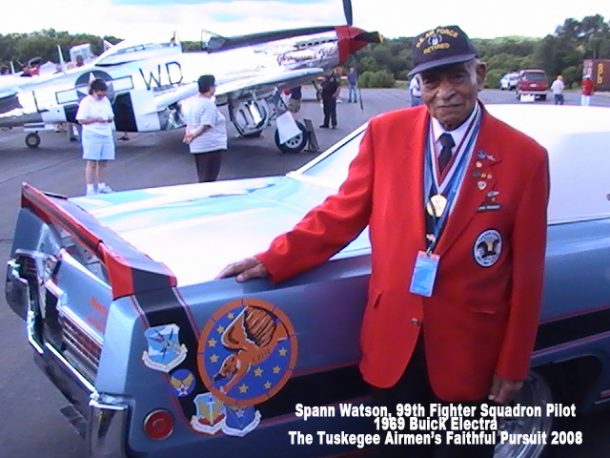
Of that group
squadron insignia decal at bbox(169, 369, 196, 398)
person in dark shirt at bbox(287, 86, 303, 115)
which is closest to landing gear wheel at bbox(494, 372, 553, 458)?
squadron insignia decal at bbox(169, 369, 196, 398)

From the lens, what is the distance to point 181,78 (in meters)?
17.3

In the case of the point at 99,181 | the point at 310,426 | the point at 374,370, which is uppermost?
the point at 374,370

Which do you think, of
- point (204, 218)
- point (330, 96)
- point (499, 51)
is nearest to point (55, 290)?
point (204, 218)

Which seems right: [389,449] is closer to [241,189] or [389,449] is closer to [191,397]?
[191,397]

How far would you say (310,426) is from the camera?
2.55 m

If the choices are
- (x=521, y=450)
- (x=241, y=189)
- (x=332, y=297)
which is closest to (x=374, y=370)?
(x=332, y=297)

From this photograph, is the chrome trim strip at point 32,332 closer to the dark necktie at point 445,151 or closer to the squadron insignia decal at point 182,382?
the squadron insignia decal at point 182,382

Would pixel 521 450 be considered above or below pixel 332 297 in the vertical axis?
below

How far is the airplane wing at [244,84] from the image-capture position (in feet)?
52.4

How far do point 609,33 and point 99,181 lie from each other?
3545 inches

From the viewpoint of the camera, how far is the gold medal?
2.20 metres

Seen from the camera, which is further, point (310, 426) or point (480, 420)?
point (310, 426)

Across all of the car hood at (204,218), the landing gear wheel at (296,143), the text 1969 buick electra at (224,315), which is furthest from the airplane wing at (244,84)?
the text 1969 buick electra at (224,315)

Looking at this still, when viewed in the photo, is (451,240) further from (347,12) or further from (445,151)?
(347,12)
